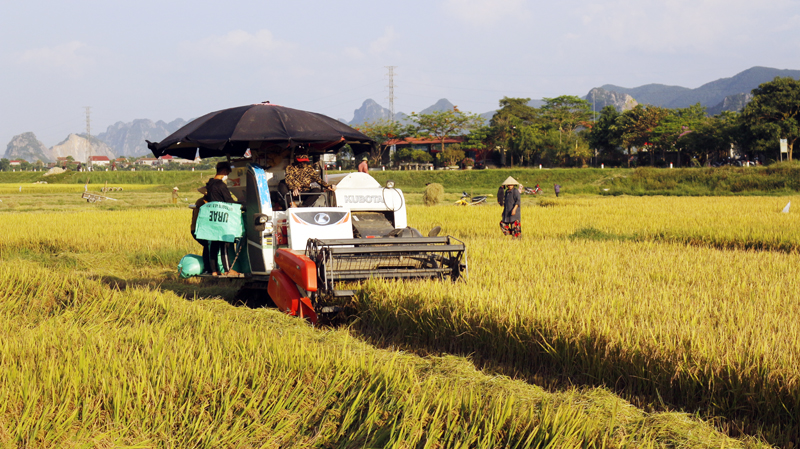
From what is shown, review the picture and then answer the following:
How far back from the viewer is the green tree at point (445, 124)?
6644 cm

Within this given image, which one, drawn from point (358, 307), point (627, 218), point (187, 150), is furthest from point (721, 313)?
point (627, 218)

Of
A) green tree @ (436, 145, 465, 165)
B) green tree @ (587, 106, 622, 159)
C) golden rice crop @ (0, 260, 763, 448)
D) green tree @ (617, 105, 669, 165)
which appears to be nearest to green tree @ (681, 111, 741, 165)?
green tree @ (617, 105, 669, 165)

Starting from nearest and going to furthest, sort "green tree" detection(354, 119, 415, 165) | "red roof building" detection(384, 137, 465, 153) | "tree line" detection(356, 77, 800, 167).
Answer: "tree line" detection(356, 77, 800, 167) < "red roof building" detection(384, 137, 465, 153) < "green tree" detection(354, 119, 415, 165)

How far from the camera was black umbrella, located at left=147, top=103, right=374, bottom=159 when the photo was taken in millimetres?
6531

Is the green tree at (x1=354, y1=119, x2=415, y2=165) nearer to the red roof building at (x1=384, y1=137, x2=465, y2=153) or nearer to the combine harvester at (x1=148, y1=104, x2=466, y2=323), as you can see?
the red roof building at (x1=384, y1=137, x2=465, y2=153)

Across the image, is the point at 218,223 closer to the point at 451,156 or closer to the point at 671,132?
the point at 671,132

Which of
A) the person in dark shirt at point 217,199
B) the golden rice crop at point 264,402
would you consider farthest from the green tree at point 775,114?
the golden rice crop at point 264,402

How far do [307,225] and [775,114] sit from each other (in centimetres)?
4258

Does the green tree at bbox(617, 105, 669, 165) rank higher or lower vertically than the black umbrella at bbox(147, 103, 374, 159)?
higher

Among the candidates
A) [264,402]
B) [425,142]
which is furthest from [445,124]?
[264,402]

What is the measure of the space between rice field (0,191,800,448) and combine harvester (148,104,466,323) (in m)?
0.33

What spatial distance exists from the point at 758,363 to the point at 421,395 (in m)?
1.86

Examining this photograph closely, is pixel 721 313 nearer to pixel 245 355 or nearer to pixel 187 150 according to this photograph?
pixel 245 355

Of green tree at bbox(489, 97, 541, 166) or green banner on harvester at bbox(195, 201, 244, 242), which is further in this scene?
green tree at bbox(489, 97, 541, 166)
